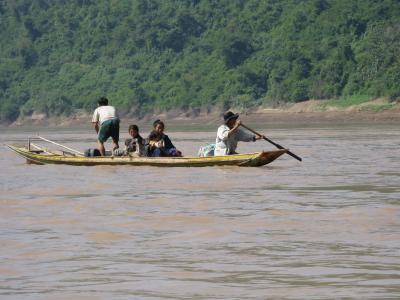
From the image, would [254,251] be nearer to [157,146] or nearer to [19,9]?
[157,146]

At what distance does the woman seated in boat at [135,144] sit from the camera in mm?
18031

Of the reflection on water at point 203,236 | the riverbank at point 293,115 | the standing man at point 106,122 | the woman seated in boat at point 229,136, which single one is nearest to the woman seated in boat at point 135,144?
the standing man at point 106,122

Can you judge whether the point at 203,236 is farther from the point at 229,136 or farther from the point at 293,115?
the point at 293,115

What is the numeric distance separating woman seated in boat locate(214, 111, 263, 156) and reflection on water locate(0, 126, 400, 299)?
1.36 meters

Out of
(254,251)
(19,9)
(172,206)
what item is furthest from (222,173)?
(19,9)

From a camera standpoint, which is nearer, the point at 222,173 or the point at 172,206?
the point at 172,206

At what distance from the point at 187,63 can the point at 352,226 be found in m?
62.4

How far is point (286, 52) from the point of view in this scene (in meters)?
63.6

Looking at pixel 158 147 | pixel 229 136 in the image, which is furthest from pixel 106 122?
pixel 229 136

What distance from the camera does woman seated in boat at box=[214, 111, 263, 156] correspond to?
17328 mm

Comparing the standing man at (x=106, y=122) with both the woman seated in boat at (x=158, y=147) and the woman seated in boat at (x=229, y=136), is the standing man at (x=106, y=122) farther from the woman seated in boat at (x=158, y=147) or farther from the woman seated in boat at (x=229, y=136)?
the woman seated in boat at (x=229, y=136)

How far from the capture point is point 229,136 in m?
17.4

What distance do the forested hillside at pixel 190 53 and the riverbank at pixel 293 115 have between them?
1.94 ft

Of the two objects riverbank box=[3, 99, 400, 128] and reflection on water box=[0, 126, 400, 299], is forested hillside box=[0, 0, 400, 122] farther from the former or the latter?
reflection on water box=[0, 126, 400, 299]
